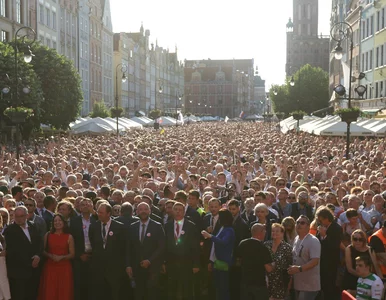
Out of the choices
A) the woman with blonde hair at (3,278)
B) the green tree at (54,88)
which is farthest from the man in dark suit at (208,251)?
the green tree at (54,88)

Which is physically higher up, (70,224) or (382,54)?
(382,54)

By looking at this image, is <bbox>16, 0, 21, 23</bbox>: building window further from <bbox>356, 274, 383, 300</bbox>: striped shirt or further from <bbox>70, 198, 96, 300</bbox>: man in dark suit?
<bbox>356, 274, 383, 300</bbox>: striped shirt

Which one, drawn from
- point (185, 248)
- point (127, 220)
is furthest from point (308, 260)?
point (127, 220)

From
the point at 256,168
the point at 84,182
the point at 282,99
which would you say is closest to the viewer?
the point at 84,182

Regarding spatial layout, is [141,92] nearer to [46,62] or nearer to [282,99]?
[282,99]

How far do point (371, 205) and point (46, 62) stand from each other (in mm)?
36893

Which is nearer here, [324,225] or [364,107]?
[324,225]

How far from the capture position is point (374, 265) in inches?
348

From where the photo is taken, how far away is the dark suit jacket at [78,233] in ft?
33.8

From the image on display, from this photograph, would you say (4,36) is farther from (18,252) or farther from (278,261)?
(278,261)

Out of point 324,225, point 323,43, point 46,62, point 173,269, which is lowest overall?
point 173,269

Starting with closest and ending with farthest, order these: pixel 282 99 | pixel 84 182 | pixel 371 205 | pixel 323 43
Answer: pixel 371 205 < pixel 84 182 < pixel 282 99 < pixel 323 43

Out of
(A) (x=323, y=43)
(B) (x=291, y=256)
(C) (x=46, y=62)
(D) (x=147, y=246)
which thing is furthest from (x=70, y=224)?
(A) (x=323, y=43)

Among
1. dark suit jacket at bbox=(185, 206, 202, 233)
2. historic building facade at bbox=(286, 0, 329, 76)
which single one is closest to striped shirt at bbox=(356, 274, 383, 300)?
dark suit jacket at bbox=(185, 206, 202, 233)
